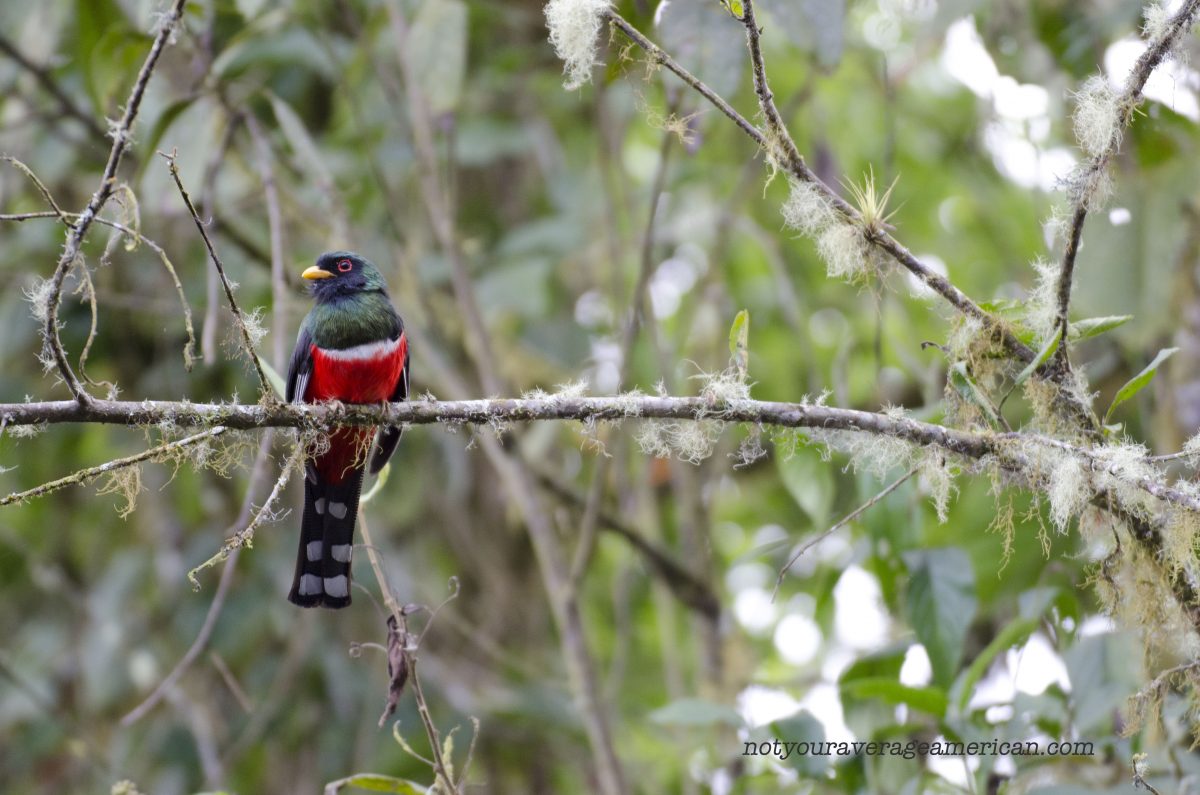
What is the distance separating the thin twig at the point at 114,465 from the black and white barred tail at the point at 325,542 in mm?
922

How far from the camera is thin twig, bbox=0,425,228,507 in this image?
6.63 ft

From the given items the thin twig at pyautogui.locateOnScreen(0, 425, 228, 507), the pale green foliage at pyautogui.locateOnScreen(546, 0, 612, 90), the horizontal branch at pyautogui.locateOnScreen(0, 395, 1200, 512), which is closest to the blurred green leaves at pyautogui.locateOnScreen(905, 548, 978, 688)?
the horizontal branch at pyautogui.locateOnScreen(0, 395, 1200, 512)

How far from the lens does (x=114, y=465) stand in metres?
2.11

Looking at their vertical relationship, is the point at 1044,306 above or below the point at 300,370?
below

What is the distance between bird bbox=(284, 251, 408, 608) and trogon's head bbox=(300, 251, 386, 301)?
41 mm

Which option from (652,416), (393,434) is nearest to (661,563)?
(393,434)

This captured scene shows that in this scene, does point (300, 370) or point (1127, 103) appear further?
point (300, 370)

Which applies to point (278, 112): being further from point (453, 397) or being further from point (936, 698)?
point (936, 698)

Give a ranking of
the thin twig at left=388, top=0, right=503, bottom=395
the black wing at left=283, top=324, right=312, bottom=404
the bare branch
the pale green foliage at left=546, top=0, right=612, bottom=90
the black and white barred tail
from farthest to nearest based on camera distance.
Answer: the thin twig at left=388, top=0, right=503, bottom=395 < the black wing at left=283, top=324, right=312, bottom=404 < the black and white barred tail < the pale green foliage at left=546, top=0, right=612, bottom=90 < the bare branch

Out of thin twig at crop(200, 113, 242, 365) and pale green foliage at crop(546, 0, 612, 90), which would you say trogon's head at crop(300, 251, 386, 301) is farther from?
pale green foliage at crop(546, 0, 612, 90)

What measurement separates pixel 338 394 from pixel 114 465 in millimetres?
1306

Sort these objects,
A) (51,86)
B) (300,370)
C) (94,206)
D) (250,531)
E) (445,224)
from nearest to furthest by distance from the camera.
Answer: (94,206) → (250,531) → (300,370) → (445,224) → (51,86)

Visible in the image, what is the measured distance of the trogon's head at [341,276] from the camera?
3779 millimetres

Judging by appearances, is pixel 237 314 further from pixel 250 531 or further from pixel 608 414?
pixel 608 414
